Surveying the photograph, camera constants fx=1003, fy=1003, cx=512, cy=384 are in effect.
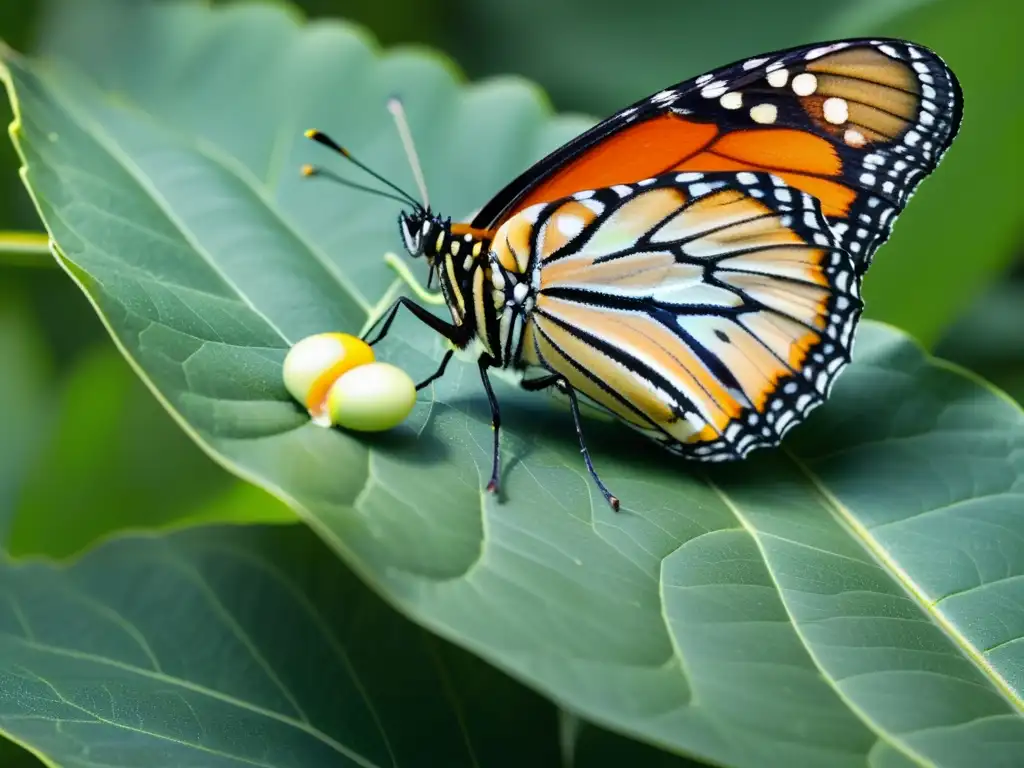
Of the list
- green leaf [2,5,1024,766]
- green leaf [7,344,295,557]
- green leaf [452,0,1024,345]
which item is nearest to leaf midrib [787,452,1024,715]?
green leaf [2,5,1024,766]

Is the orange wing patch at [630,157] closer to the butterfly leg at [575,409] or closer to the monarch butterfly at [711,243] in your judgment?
the monarch butterfly at [711,243]

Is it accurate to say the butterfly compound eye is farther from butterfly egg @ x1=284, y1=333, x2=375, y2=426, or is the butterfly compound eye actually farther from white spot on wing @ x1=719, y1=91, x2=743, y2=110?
white spot on wing @ x1=719, y1=91, x2=743, y2=110

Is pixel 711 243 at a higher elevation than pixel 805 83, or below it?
below

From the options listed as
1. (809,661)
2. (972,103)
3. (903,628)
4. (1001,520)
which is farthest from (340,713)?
(972,103)

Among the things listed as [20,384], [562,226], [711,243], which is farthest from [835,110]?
[20,384]

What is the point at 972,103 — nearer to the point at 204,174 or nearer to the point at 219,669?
the point at 204,174

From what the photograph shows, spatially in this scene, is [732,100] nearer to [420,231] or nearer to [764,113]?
[764,113]
